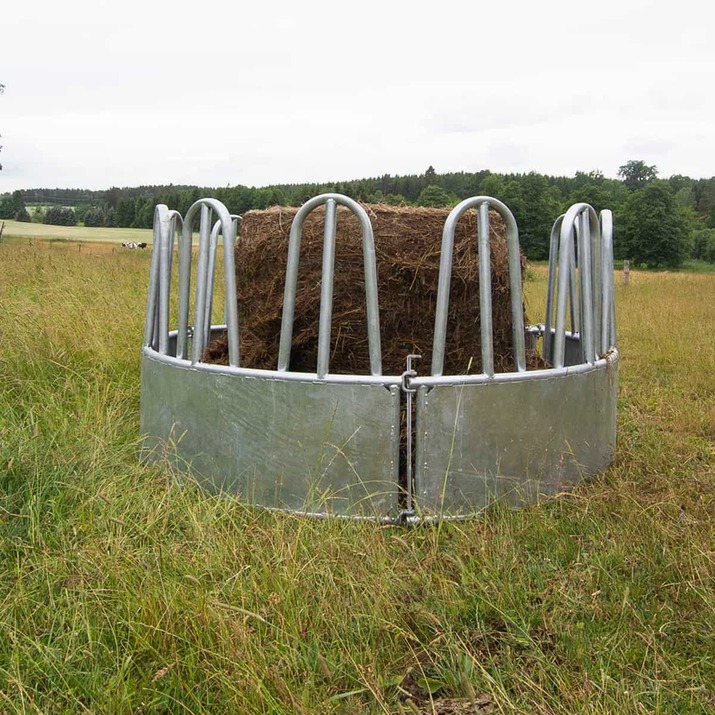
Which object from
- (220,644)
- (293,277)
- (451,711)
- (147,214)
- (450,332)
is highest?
(147,214)

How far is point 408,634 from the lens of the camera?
8.00 ft

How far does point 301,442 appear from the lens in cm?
357

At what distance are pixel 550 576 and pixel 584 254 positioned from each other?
1.94 m

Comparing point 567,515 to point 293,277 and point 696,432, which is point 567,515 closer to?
point 293,277

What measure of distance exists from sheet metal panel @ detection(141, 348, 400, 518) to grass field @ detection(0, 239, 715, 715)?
144 mm

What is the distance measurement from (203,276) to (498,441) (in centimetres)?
176

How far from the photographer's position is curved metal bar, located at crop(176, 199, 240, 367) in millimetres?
3752

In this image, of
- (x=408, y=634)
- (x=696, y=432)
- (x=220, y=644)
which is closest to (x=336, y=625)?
(x=408, y=634)

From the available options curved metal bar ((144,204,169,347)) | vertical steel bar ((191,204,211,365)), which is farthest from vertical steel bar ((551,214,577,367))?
curved metal bar ((144,204,169,347))

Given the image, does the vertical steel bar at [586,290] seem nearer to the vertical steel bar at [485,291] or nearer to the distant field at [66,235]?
the vertical steel bar at [485,291]

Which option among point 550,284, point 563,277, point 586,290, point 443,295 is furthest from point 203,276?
point 550,284

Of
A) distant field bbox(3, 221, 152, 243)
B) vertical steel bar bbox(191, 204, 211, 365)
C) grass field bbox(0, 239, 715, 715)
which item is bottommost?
grass field bbox(0, 239, 715, 715)

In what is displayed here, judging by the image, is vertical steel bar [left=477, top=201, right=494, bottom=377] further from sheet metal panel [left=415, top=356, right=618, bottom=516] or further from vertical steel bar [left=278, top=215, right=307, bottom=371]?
vertical steel bar [left=278, top=215, right=307, bottom=371]

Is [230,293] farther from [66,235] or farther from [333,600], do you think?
[66,235]
